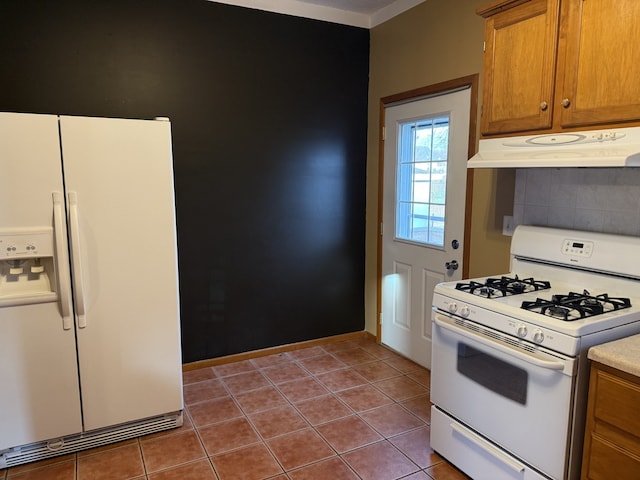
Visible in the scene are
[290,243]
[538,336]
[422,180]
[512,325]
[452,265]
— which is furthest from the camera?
[290,243]

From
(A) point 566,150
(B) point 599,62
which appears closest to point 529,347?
(A) point 566,150

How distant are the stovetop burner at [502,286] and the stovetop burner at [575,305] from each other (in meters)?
0.16

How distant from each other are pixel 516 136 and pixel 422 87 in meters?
1.21

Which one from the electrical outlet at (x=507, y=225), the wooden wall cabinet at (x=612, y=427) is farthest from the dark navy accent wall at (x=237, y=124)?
the wooden wall cabinet at (x=612, y=427)

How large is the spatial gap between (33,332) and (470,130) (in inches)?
107

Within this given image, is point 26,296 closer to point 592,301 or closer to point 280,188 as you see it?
point 280,188

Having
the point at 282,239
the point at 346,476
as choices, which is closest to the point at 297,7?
the point at 282,239

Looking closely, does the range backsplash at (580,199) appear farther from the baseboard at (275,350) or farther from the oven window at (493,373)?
the baseboard at (275,350)

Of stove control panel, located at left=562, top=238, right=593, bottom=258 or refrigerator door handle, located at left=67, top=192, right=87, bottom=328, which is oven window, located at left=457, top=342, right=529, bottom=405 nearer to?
stove control panel, located at left=562, top=238, right=593, bottom=258

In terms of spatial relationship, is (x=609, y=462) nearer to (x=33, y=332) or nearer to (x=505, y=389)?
(x=505, y=389)

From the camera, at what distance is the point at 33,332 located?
2252 millimetres

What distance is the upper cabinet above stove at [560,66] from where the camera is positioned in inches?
68.2

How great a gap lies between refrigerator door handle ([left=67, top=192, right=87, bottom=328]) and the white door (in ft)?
7.41

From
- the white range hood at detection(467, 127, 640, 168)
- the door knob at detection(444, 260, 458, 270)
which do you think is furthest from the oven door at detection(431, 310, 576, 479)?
the door knob at detection(444, 260, 458, 270)
